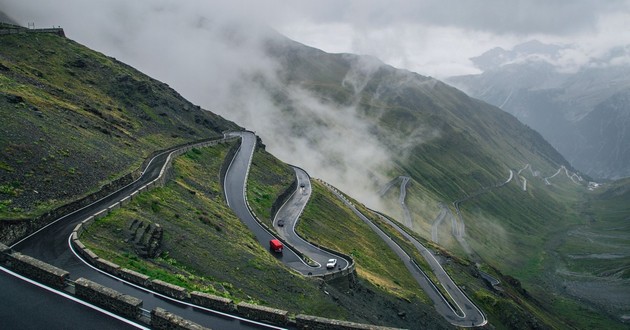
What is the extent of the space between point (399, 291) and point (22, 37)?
4010 inches

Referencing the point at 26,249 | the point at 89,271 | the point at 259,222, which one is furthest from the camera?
the point at 259,222

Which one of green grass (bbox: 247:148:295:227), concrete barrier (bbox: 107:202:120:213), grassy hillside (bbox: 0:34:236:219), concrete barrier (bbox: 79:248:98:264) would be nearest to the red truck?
green grass (bbox: 247:148:295:227)

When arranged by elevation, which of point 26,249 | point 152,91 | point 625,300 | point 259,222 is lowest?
point 26,249

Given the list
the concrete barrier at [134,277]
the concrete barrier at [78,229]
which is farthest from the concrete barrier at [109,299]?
the concrete barrier at [78,229]

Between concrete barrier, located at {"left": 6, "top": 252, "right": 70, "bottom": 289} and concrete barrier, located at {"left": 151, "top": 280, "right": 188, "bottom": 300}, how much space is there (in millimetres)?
4302

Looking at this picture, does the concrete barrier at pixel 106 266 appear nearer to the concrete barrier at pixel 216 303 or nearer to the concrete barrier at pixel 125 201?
the concrete barrier at pixel 216 303

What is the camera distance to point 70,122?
64.1 m

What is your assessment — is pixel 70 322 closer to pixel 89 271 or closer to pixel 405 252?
pixel 89 271

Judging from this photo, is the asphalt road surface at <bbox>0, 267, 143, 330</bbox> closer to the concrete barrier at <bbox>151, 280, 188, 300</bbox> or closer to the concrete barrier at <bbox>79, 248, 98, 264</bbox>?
the concrete barrier at <bbox>151, 280, 188, 300</bbox>

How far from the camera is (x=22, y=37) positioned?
10431 centimetres

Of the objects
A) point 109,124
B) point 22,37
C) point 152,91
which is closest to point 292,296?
point 109,124

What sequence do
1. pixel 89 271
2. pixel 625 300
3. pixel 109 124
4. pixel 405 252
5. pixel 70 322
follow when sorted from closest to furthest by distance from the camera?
pixel 70 322 → pixel 89 271 → pixel 109 124 → pixel 405 252 → pixel 625 300

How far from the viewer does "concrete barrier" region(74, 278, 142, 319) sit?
19.8 meters

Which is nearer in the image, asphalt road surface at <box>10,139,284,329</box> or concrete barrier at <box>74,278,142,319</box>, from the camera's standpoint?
concrete barrier at <box>74,278,142,319</box>
